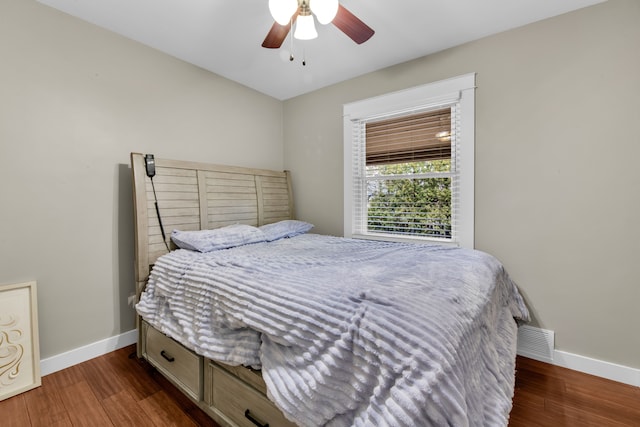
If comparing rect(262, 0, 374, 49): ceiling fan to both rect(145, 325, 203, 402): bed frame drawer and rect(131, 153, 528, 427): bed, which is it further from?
rect(145, 325, 203, 402): bed frame drawer

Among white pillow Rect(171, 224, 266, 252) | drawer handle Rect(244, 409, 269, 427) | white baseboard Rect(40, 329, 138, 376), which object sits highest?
white pillow Rect(171, 224, 266, 252)

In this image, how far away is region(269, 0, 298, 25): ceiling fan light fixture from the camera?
141 centimetres

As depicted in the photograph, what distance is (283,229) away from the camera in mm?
2832

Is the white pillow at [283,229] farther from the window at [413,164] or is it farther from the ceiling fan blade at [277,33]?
the ceiling fan blade at [277,33]

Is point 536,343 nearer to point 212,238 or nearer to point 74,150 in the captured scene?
point 212,238

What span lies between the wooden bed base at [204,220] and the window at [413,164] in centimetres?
99

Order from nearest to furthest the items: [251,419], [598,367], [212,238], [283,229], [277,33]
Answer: [251,419]
[277,33]
[598,367]
[212,238]
[283,229]

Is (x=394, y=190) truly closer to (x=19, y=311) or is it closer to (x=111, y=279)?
(x=111, y=279)

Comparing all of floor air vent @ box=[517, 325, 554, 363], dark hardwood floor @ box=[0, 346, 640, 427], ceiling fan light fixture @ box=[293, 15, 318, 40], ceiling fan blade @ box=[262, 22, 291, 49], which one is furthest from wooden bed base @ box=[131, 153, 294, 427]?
floor air vent @ box=[517, 325, 554, 363]

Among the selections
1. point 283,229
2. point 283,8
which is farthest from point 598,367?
point 283,8

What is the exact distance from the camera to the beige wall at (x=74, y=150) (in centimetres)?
179

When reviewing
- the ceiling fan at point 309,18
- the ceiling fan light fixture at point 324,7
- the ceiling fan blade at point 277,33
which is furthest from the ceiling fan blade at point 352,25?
the ceiling fan blade at point 277,33

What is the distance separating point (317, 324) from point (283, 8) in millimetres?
1539

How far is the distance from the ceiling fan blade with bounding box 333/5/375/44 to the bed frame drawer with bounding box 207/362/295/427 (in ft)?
6.58
